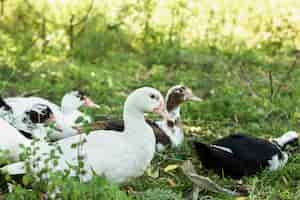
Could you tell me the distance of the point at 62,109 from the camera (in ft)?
21.6

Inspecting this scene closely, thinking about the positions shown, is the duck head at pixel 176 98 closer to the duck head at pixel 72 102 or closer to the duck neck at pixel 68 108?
the duck head at pixel 72 102

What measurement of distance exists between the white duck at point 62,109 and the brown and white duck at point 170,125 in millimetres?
268

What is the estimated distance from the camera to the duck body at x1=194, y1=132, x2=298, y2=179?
16.7 ft

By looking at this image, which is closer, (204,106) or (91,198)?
(91,198)

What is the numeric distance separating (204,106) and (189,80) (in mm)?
1199

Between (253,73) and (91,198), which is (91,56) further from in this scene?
(91,198)

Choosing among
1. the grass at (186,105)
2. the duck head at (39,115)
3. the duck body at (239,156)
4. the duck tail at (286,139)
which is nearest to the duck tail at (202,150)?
the duck body at (239,156)

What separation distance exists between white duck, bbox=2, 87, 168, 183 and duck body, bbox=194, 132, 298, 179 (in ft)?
1.83

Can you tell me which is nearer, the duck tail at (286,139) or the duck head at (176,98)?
the duck tail at (286,139)

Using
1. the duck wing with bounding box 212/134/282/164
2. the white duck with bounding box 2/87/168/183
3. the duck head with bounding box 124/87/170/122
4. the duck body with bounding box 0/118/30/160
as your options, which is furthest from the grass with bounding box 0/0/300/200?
the duck body with bounding box 0/118/30/160

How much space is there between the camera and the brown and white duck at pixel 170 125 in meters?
5.77

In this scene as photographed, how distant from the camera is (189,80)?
816cm

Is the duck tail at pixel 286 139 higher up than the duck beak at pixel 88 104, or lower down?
lower down

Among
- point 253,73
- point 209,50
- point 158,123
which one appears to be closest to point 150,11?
point 209,50
